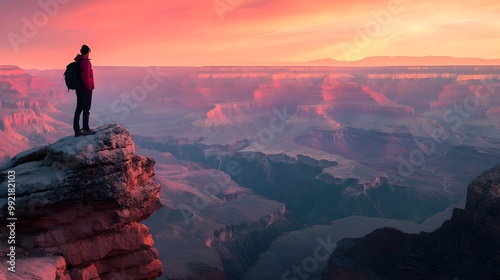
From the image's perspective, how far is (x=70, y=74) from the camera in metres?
15.6

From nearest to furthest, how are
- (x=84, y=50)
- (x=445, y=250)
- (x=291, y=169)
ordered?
(x=84, y=50) → (x=445, y=250) → (x=291, y=169)

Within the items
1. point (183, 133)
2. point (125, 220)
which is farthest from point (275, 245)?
point (183, 133)

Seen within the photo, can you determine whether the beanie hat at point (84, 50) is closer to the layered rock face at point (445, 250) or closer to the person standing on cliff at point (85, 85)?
the person standing on cliff at point (85, 85)

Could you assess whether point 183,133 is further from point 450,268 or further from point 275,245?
point 450,268

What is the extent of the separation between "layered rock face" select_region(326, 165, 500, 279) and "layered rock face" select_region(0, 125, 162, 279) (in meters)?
28.2

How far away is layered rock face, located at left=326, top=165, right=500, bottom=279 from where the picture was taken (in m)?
35.5

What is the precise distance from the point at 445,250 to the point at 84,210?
109 ft

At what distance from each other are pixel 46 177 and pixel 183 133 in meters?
162

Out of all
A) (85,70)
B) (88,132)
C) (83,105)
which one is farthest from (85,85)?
(88,132)

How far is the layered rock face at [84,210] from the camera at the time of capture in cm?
1349

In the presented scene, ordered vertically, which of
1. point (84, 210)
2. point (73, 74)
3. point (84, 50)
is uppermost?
point (84, 50)

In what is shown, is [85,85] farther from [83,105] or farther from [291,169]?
[291,169]

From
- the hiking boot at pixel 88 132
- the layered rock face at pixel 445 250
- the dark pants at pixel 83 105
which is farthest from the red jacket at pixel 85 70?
the layered rock face at pixel 445 250

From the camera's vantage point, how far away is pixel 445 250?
126 feet
